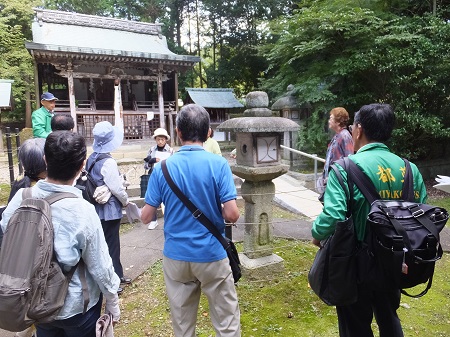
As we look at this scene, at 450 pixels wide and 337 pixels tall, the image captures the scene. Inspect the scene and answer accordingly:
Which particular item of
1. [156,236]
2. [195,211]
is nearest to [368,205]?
[195,211]

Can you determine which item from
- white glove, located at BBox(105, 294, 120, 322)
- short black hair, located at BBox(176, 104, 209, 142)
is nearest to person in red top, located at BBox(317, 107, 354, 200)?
short black hair, located at BBox(176, 104, 209, 142)

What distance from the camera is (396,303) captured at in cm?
207

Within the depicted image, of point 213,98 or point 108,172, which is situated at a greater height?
point 213,98

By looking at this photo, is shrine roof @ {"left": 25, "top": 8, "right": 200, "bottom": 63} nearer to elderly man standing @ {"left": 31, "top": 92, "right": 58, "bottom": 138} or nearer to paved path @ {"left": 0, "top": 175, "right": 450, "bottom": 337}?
elderly man standing @ {"left": 31, "top": 92, "right": 58, "bottom": 138}

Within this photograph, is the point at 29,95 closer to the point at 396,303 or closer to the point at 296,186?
the point at 296,186

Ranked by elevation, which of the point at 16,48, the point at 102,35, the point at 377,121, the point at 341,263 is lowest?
the point at 341,263

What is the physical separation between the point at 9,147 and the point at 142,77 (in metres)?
9.65

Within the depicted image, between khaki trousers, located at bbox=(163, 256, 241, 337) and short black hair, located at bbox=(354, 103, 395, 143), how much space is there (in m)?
1.22

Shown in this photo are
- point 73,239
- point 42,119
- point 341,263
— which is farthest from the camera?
point 42,119

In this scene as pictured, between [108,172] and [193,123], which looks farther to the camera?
[108,172]

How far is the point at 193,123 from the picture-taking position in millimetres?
2125

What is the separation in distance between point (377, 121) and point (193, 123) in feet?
3.69

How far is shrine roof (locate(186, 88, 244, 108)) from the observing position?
17359 millimetres

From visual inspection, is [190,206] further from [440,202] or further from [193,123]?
[440,202]
